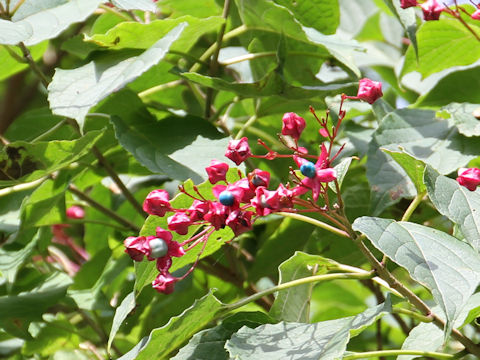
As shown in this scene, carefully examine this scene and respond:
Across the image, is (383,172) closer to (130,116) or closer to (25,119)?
(130,116)

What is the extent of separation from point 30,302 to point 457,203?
0.72 meters

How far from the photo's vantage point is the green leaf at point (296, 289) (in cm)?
106

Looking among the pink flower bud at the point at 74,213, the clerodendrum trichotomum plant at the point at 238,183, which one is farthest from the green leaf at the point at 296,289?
the pink flower bud at the point at 74,213

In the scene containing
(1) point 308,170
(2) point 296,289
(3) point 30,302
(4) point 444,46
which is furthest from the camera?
(4) point 444,46

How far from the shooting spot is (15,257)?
4.61ft

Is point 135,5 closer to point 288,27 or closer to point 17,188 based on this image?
point 288,27

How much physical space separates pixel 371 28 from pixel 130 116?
0.84m

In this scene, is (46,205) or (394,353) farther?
(46,205)

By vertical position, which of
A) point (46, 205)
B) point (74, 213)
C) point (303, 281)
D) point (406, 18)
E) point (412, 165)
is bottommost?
point (74, 213)

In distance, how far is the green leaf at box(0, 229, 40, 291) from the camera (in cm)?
135

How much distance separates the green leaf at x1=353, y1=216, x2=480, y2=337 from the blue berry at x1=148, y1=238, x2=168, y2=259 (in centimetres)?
23

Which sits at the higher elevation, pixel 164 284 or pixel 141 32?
pixel 141 32

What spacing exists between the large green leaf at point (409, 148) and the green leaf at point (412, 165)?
0.08 m

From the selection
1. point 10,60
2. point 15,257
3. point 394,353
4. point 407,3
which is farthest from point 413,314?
point 10,60
